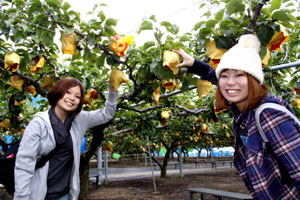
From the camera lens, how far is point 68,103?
1500mm

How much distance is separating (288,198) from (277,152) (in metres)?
0.18

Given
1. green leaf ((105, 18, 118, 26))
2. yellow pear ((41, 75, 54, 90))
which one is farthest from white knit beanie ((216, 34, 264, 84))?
yellow pear ((41, 75, 54, 90))

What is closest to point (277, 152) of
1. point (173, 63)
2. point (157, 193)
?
point (173, 63)

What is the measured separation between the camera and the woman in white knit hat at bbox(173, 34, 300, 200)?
0.85m

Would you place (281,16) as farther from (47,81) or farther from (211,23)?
(47,81)

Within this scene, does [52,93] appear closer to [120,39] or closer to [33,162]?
[33,162]

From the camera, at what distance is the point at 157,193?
6562mm

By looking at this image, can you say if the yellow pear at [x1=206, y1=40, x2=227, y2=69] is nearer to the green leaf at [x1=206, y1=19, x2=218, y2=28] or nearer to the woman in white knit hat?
the green leaf at [x1=206, y1=19, x2=218, y2=28]

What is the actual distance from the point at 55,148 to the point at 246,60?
112 centimetres

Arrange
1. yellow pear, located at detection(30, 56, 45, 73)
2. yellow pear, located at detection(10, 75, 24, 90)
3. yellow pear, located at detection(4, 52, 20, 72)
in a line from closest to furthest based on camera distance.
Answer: yellow pear, located at detection(4, 52, 20, 72) < yellow pear, located at detection(30, 56, 45, 73) < yellow pear, located at detection(10, 75, 24, 90)

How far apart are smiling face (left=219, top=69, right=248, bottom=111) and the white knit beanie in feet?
0.13

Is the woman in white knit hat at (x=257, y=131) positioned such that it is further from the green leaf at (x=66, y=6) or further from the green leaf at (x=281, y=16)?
the green leaf at (x=66, y=6)

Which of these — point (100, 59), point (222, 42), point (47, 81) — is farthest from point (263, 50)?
point (47, 81)

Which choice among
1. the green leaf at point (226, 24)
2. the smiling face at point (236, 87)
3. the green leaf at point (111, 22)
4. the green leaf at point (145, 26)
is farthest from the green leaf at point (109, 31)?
the smiling face at point (236, 87)
